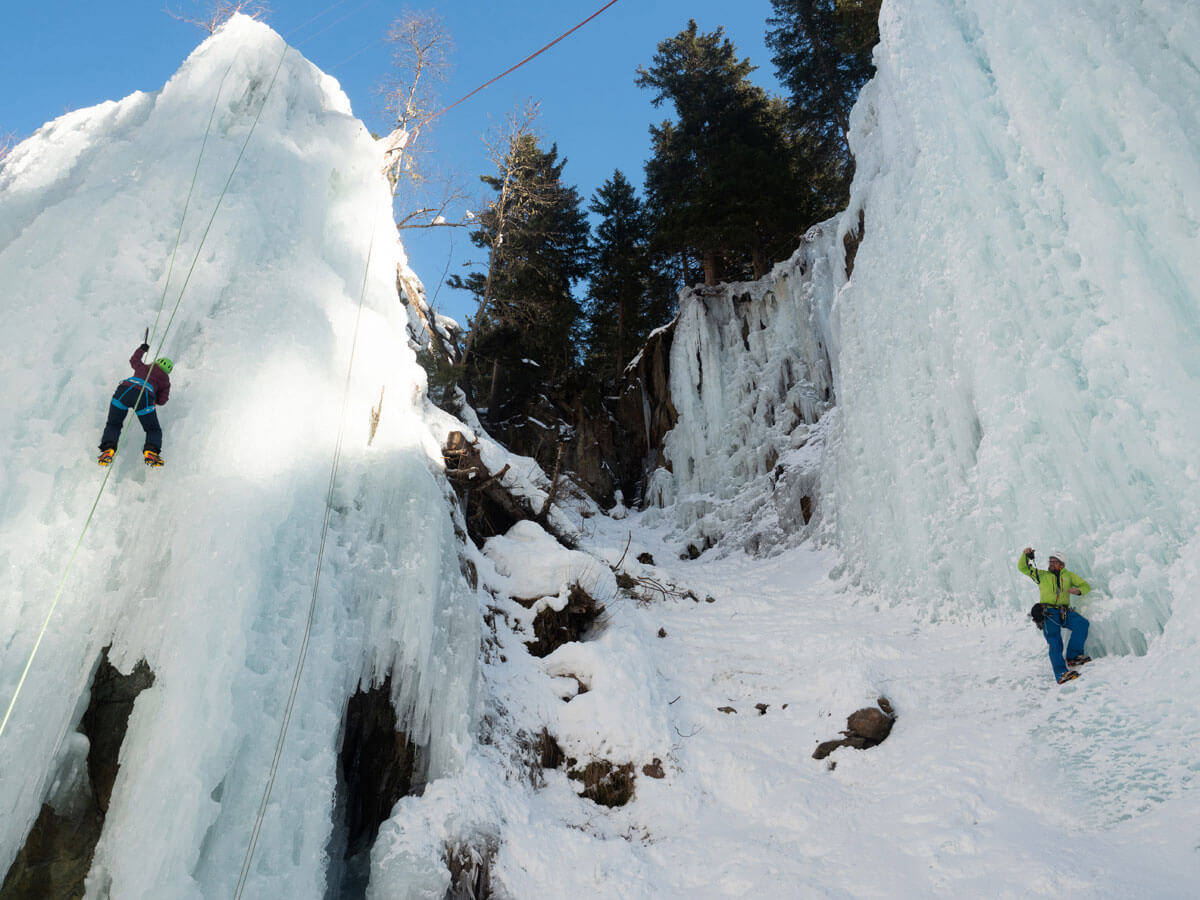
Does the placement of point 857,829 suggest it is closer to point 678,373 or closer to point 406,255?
point 406,255

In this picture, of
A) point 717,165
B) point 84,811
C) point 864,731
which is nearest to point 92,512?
point 84,811

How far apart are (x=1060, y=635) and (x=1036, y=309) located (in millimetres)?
3189

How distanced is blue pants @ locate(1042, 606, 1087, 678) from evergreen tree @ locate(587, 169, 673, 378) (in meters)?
15.7

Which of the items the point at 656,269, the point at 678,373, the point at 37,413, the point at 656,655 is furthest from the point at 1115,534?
the point at 656,269

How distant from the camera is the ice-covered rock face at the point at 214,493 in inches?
146

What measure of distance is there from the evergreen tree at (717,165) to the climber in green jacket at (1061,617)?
13115 millimetres

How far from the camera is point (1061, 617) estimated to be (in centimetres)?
531

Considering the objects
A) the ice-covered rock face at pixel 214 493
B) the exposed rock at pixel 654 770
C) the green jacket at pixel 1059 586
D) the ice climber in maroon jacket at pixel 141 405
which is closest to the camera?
the ice-covered rock face at pixel 214 493

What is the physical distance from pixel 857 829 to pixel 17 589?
575 cm

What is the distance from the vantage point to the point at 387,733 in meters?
5.25

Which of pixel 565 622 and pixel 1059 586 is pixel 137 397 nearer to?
pixel 565 622

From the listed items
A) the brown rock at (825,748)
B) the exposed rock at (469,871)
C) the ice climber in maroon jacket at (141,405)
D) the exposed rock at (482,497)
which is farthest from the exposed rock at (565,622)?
the ice climber in maroon jacket at (141,405)

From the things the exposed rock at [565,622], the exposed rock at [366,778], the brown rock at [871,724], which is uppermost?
the exposed rock at [565,622]

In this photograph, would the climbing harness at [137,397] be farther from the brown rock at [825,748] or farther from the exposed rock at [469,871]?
the brown rock at [825,748]
